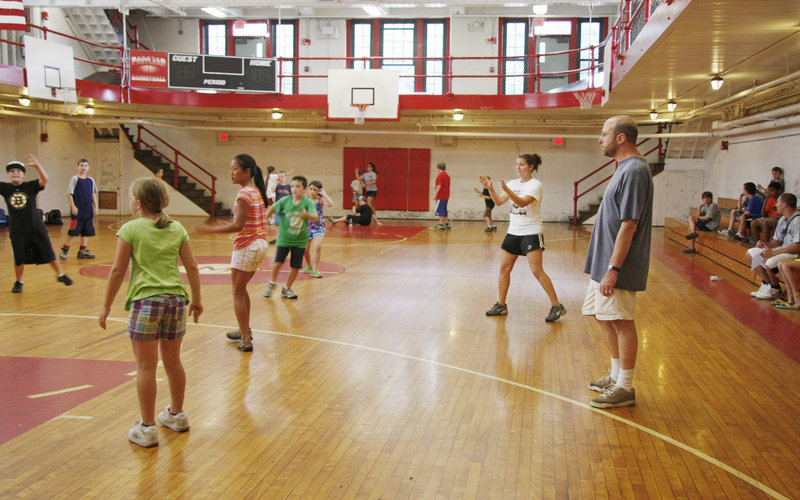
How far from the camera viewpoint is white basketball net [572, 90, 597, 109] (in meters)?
18.0

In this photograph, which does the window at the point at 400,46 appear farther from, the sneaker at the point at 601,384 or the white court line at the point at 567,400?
the sneaker at the point at 601,384

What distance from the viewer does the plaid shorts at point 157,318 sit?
4051 mm

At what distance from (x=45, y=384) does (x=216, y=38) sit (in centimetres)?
2067

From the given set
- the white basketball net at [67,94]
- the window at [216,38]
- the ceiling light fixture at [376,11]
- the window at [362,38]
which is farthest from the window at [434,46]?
the white basketball net at [67,94]

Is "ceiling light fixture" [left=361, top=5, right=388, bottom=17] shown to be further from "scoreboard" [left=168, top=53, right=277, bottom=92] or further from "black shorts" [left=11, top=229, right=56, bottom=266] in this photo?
"black shorts" [left=11, top=229, right=56, bottom=266]

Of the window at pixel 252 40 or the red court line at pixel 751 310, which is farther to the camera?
the window at pixel 252 40

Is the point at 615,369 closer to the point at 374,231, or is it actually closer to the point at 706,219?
the point at 706,219

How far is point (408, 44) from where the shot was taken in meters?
23.2

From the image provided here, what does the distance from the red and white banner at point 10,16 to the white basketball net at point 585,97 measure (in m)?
13.0

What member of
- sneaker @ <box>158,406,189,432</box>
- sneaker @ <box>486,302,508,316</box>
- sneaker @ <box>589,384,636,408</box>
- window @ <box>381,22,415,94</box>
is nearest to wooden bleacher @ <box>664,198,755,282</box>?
sneaker @ <box>486,302,508,316</box>

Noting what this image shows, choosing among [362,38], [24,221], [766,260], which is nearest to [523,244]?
[766,260]

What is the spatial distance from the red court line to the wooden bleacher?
1.49 feet

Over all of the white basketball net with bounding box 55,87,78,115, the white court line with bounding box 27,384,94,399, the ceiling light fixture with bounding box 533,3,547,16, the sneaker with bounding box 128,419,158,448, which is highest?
the ceiling light fixture with bounding box 533,3,547,16

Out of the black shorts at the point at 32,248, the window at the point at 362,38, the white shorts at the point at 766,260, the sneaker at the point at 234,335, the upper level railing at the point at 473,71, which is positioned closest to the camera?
the sneaker at the point at 234,335
